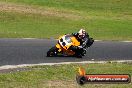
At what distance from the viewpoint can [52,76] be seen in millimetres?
13070

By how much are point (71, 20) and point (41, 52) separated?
14.6 m

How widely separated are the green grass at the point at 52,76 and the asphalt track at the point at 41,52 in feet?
5.33

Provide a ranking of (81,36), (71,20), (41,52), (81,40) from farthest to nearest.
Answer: (71,20), (41,52), (81,40), (81,36)

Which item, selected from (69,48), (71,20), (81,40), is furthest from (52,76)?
(71,20)

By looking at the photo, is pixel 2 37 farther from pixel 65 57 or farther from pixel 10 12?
pixel 10 12

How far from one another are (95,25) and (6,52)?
14.2 metres

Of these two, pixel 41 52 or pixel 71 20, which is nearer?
pixel 41 52

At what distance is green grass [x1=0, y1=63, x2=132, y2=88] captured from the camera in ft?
39.4

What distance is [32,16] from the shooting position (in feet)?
108

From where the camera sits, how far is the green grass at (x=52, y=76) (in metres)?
12.0

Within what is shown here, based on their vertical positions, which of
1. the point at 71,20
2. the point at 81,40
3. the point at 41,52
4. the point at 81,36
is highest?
the point at 81,36

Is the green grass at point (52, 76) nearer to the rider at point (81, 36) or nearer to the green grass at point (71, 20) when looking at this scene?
the rider at point (81, 36)

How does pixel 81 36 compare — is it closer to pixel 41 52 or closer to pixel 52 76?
pixel 41 52

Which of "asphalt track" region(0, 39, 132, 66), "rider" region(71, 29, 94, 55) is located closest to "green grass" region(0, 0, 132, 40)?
"asphalt track" region(0, 39, 132, 66)
